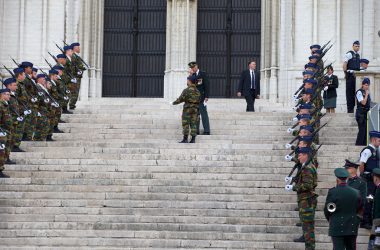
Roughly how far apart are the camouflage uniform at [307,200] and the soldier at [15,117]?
7524mm

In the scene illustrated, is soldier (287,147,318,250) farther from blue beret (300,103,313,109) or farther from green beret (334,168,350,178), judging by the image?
blue beret (300,103,313,109)

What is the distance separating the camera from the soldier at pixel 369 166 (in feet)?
65.9

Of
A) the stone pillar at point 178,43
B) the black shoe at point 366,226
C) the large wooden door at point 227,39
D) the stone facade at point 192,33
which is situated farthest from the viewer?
the large wooden door at point 227,39

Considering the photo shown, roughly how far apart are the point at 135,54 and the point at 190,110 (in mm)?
7941

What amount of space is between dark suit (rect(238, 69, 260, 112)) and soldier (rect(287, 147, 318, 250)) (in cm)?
893

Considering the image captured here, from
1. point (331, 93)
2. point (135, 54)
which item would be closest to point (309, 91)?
point (331, 93)

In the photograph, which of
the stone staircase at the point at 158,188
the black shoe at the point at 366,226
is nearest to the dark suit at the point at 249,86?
the stone staircase at the point at 158,188

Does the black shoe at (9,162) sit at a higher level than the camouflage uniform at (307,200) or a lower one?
higher

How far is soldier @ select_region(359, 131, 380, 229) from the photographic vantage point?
65.9 ft

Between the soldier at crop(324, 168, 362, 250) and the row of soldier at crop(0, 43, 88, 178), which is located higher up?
the row of soldier at crop(0, 43, 88, 178)

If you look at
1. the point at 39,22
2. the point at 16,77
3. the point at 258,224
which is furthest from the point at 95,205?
the point at 39,22

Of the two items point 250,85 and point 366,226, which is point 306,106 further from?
point 250,85

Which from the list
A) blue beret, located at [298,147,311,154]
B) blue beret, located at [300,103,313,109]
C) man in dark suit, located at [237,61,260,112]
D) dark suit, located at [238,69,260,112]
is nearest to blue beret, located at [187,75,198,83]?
man in dark suit, located at [237,61,260,112]

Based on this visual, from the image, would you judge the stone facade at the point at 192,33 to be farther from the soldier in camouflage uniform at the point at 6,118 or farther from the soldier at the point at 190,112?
the soldier in camouflage uniform at the point at 6,118
